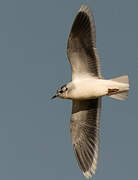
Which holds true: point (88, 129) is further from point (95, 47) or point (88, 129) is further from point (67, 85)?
point (95, 47)

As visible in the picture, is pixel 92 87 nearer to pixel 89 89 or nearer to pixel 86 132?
pixel 89 89

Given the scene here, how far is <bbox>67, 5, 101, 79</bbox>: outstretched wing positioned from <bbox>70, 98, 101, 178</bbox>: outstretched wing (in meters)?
1.06

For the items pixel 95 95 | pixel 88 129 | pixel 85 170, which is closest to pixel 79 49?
pixel 95 95

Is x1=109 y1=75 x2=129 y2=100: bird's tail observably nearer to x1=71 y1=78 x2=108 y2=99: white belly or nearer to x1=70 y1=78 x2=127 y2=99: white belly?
x1=70 y1=78 x2=127 y2=99: white belly

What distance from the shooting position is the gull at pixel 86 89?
12.0 meters

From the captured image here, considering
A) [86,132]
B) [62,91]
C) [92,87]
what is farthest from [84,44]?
[86,132]

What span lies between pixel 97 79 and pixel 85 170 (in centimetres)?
251

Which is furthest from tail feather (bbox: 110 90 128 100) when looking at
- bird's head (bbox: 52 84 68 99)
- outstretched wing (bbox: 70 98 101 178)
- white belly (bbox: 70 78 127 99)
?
bird's head (bbox: 52 84 68 99)

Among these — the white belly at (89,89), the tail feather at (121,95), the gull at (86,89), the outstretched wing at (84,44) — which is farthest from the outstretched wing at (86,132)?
the outstretched wing at (84,44)

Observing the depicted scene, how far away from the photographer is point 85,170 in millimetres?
12789

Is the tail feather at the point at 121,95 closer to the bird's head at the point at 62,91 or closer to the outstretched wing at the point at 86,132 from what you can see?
the outstretched wing at the point at 86,132

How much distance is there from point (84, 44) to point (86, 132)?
8.36 ft

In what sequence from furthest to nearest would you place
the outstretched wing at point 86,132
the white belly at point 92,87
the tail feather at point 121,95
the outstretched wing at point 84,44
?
the outstretched wing at point 86,132 < the tail feather at point 121,95 < the white belly at point 92,87 < the outstretched wing at point 84,44

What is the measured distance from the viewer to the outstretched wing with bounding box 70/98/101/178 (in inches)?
506
